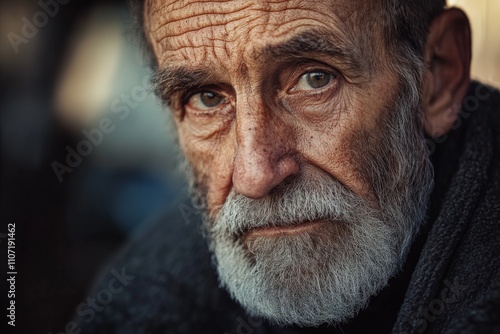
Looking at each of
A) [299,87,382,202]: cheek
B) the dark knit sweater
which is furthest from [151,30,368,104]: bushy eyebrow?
the dark knit sweater

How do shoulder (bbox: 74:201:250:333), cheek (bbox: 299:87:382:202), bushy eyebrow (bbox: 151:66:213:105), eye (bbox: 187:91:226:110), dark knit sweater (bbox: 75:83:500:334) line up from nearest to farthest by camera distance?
dark knit sweater (bbox: 75:83:500:334)
cheek (bbox: 299:87:382:202)
bushy eyebrow (bbox: 151:66:213:105)
eye (bbox: 187:91:226:110)
shoulder (bbox: 74:201:250:333)

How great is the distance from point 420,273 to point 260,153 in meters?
0.60

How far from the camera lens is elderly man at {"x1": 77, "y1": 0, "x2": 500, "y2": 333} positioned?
1.76 m

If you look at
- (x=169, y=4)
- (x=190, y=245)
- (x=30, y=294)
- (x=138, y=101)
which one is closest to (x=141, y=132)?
(x=138, y=101)

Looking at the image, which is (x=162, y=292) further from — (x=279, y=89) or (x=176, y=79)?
(x=279, y=89)

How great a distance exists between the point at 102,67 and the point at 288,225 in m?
3.67

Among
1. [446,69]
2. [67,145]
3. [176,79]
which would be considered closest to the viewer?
[176,79]

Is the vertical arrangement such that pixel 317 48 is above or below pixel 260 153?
above

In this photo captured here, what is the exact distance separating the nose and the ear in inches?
23.3

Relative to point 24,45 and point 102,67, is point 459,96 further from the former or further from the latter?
point 102,67

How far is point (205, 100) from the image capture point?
2.10 meters

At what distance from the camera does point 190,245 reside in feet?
9.35

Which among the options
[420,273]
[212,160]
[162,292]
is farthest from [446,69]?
[162,292]

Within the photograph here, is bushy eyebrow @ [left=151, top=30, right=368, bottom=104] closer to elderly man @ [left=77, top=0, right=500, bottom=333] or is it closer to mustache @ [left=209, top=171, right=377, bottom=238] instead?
elderly man @ [left=77, top=0, right=500, bottom=333]
